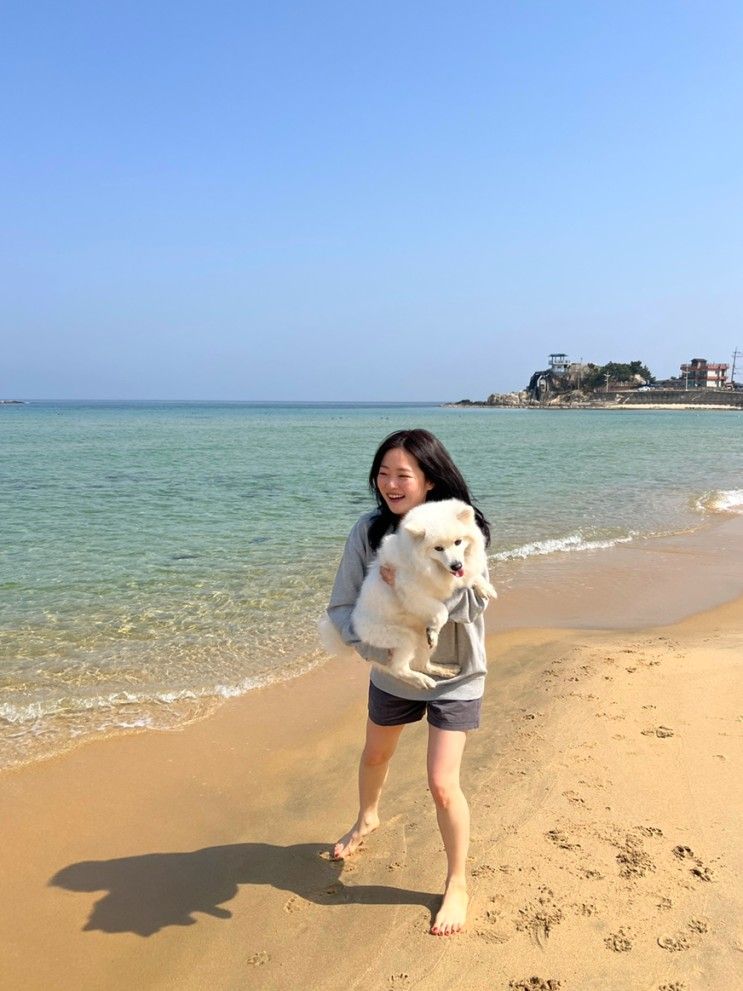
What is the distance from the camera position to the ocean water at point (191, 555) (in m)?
5.88

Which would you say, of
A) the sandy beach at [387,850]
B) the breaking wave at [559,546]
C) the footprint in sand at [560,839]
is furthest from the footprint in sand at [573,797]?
the breaking wave at [559,546]

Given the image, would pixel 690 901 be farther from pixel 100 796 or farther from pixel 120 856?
pixel 100 796

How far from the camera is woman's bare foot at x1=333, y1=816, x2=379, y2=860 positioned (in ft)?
11.7

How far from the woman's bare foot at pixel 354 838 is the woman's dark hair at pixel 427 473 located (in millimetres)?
1560

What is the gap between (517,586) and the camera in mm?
9172

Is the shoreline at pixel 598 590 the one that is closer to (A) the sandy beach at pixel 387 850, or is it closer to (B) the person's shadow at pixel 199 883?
(A) the sandy beach at pixel 387 850

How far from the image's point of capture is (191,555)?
10.8m

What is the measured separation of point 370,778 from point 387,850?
424 mm

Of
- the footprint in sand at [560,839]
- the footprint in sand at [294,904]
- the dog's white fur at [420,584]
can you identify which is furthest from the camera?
the footprint in sand at [560,839]

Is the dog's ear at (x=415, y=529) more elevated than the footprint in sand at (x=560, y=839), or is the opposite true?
the dog's ear at (x=415, y=529)

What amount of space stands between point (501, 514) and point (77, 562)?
8473 mm

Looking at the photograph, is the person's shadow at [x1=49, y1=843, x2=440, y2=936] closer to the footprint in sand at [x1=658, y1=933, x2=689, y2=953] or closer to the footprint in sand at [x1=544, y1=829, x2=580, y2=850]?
the footprint in sand at [x1=544, y1=829, x2=580, y2=850]

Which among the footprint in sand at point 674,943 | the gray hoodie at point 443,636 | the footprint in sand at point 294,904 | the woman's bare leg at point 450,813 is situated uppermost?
the gray hoodie at point 443,636

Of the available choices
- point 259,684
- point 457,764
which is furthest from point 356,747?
point 457,764
